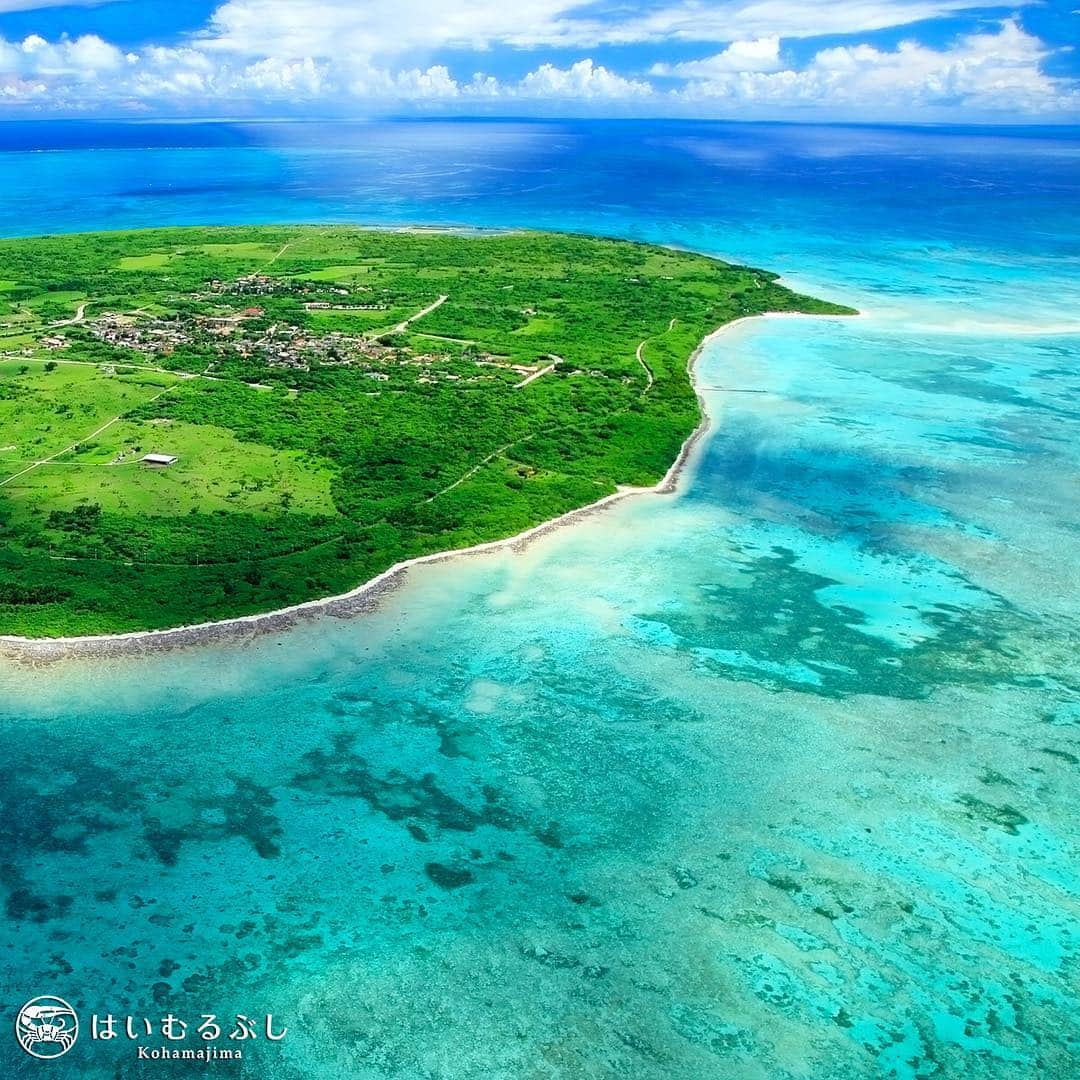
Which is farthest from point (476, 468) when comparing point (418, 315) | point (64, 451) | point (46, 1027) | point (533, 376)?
point (418, 315)

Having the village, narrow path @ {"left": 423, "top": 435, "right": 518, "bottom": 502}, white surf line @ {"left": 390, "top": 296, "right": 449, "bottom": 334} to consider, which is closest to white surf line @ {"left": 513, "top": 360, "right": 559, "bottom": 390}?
the village

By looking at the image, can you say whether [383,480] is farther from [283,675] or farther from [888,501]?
[888,501]

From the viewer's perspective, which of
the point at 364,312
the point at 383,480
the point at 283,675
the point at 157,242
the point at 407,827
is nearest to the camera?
the point at 407,827

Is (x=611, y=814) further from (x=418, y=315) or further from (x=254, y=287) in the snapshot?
(x=254, y=287)

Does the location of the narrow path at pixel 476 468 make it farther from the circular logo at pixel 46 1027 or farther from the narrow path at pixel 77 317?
the narrow path at pixel 77 317

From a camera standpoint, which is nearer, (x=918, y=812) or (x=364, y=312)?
(x=918, y=812)

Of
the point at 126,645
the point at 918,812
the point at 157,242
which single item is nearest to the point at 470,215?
the point at 157,242
